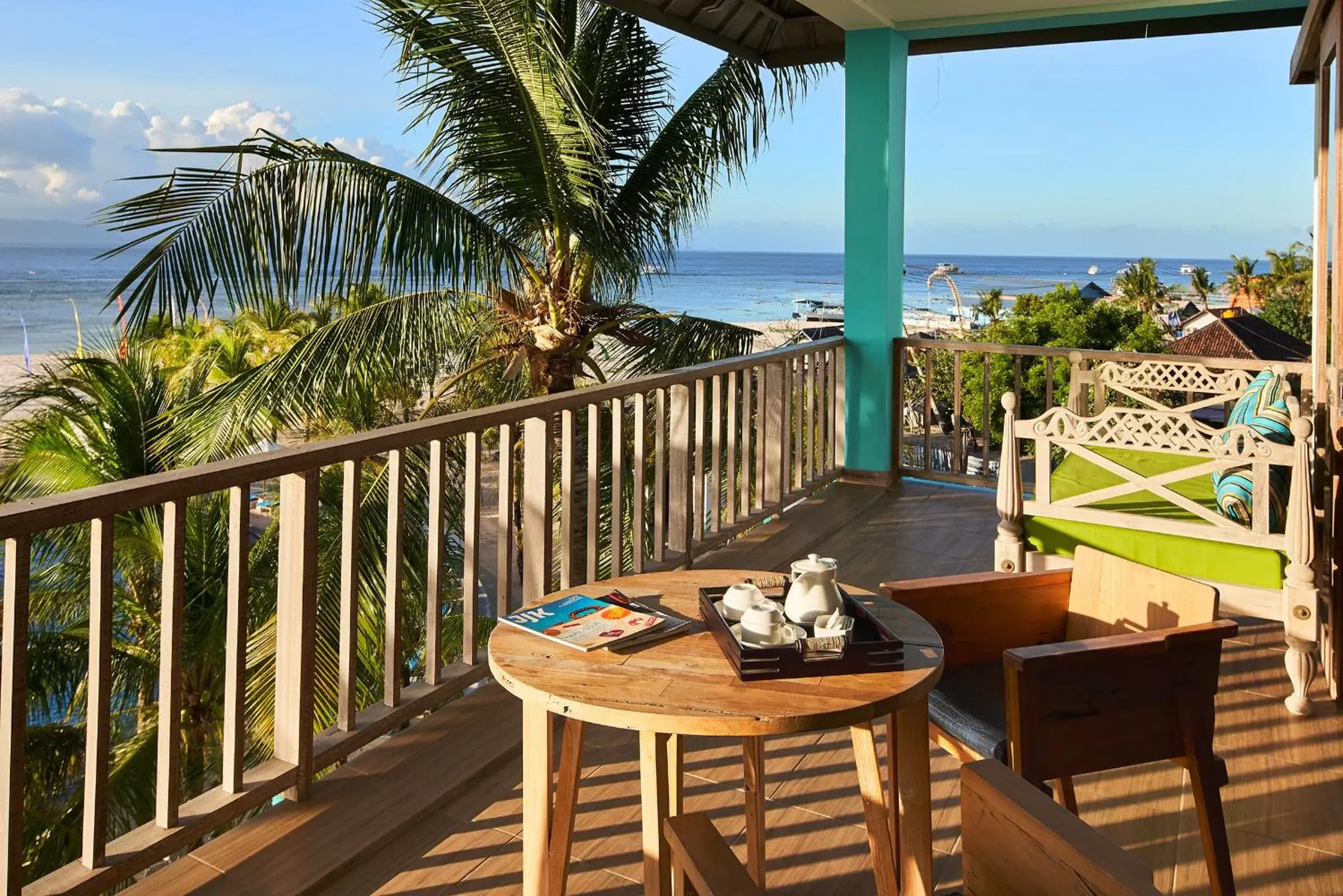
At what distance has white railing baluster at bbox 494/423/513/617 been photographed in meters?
3.02

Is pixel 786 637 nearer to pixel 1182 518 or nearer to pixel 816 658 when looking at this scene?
pixel 816 658

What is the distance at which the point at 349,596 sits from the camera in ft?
8.19

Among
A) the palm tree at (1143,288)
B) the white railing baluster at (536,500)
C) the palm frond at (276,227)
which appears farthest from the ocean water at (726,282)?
the white railing baluster at (536,500)

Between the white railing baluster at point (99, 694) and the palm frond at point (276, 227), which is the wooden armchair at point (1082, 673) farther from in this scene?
the palm frond at point (276, 227)

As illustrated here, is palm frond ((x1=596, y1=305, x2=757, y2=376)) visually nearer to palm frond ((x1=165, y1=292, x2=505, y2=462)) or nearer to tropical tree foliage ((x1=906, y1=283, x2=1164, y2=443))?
palm frond ((x1=165, y1=292, x2=505, y2=462))

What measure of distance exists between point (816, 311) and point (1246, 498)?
3798 cm

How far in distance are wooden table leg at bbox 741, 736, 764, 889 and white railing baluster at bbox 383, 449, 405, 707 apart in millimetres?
1024

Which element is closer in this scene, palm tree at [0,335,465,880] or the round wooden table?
the round wooden table

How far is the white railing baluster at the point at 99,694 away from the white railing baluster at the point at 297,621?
1.41 ft

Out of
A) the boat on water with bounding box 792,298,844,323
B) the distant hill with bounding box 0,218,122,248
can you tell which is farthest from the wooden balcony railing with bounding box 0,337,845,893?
the distant hill with bounding box 0,218,122,248

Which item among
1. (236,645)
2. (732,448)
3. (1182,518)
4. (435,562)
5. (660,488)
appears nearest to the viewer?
(236,645)

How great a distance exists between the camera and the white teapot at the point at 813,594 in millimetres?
1605

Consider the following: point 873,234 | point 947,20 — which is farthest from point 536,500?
point 947,20

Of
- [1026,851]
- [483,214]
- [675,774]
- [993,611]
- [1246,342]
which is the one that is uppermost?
[483,214]
